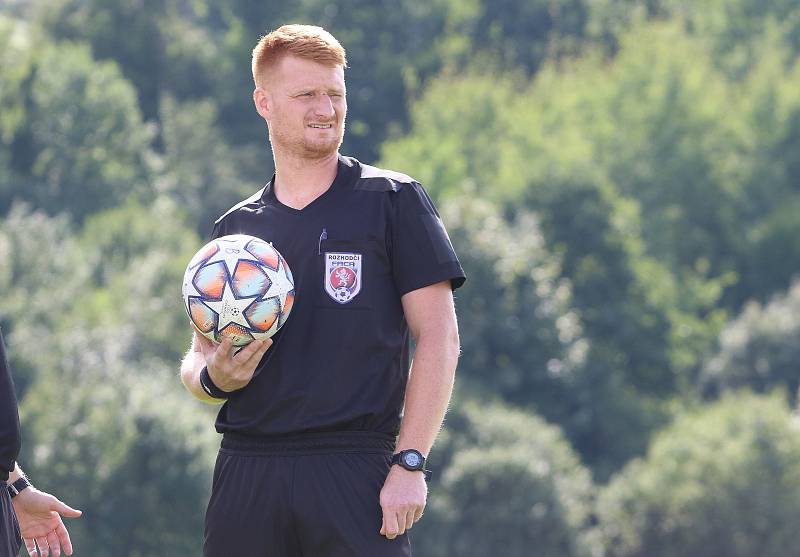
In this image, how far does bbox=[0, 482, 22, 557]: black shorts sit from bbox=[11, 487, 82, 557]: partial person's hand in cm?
15

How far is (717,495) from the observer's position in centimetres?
5812

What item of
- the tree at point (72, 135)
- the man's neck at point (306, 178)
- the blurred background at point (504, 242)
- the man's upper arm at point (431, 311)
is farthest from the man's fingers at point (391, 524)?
the tree at point (72, 135)

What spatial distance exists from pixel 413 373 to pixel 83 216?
7725cm

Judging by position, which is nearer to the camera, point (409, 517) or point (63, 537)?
point (409, 517)

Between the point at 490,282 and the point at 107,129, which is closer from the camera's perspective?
the point at 490,282

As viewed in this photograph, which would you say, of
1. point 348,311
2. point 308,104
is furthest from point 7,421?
point 308,104

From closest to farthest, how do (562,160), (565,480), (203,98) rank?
1. (565,480)
2. (562,160)
3. (203,98)

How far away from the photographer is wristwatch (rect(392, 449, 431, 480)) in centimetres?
661

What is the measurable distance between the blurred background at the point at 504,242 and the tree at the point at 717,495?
0.31 ft

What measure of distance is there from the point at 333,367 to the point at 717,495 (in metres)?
52.6

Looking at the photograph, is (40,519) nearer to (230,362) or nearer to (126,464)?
(230,362)

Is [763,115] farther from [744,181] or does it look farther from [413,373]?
[413,373]

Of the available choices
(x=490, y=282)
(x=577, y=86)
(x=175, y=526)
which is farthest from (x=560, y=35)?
(x=175, y=526)

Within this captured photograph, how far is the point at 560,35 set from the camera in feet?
341
